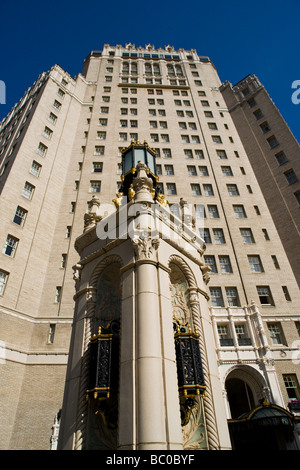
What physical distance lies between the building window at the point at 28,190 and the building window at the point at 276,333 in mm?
32796

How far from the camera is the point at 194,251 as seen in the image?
12922mm

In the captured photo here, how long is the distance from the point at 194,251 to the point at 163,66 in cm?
6967

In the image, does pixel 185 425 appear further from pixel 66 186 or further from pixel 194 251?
pixel 66 186

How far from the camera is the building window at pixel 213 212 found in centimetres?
4050

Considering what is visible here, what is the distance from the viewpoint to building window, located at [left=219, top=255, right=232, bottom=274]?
35312 millimetres

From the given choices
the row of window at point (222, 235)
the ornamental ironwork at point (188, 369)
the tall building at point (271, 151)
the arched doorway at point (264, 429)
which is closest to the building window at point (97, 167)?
the row of window at point (222, 235)

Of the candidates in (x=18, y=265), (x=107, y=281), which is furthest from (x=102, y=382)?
(x=18, y=265)

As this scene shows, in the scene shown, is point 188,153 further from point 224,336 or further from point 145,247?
point 145,247

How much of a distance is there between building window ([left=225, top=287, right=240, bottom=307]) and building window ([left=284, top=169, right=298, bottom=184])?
798 inches

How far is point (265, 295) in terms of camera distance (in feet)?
110

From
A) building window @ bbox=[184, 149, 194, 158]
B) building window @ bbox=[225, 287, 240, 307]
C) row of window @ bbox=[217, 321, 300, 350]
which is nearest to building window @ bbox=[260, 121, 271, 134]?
building window @ bbox=[184, 149, 194, 158]

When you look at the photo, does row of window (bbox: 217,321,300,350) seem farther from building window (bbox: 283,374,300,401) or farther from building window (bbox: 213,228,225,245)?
building window (bbox: 213,228,225,245)

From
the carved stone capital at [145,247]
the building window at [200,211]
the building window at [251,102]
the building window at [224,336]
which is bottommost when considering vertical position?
the carved stone capital at [145,247]

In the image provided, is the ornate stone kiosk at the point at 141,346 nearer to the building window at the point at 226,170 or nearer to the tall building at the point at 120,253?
the tall building at the point at 120,253
